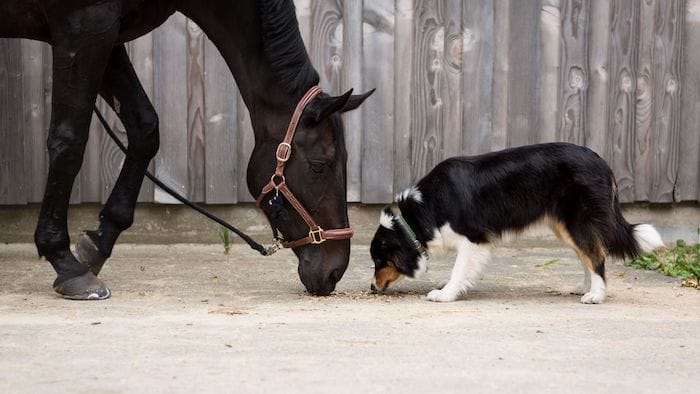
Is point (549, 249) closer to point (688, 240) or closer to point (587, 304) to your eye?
point (688, 240)

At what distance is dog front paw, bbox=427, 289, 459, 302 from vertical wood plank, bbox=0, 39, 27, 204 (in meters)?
3.12

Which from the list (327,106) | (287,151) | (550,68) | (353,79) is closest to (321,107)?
(327,106)

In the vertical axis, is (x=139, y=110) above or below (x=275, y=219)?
above

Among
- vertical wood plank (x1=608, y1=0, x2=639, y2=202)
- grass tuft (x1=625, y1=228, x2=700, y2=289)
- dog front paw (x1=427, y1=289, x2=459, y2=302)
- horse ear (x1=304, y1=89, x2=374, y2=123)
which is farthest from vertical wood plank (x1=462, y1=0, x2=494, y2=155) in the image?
horse ear (x1=304, y1=89, x2=374, y2=123)

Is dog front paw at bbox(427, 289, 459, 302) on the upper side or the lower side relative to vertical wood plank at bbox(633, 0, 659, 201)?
lower

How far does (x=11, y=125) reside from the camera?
21.8 feet

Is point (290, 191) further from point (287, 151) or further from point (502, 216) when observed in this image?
point (502, 216)

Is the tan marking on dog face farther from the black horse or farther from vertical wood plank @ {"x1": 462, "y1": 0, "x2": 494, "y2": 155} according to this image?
vertical wood plank @ {"x1": 462, "y1": 0, "x2": 494, "y2": 155}

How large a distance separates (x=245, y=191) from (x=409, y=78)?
1353 millimetres

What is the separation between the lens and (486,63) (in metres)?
6.83

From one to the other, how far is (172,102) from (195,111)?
0.16 metres

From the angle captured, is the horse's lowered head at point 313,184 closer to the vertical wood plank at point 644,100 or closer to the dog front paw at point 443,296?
the dog front paw at point 443,296

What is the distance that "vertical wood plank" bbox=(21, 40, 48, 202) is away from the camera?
661cm

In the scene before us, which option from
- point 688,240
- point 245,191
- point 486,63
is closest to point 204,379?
point 245,191
